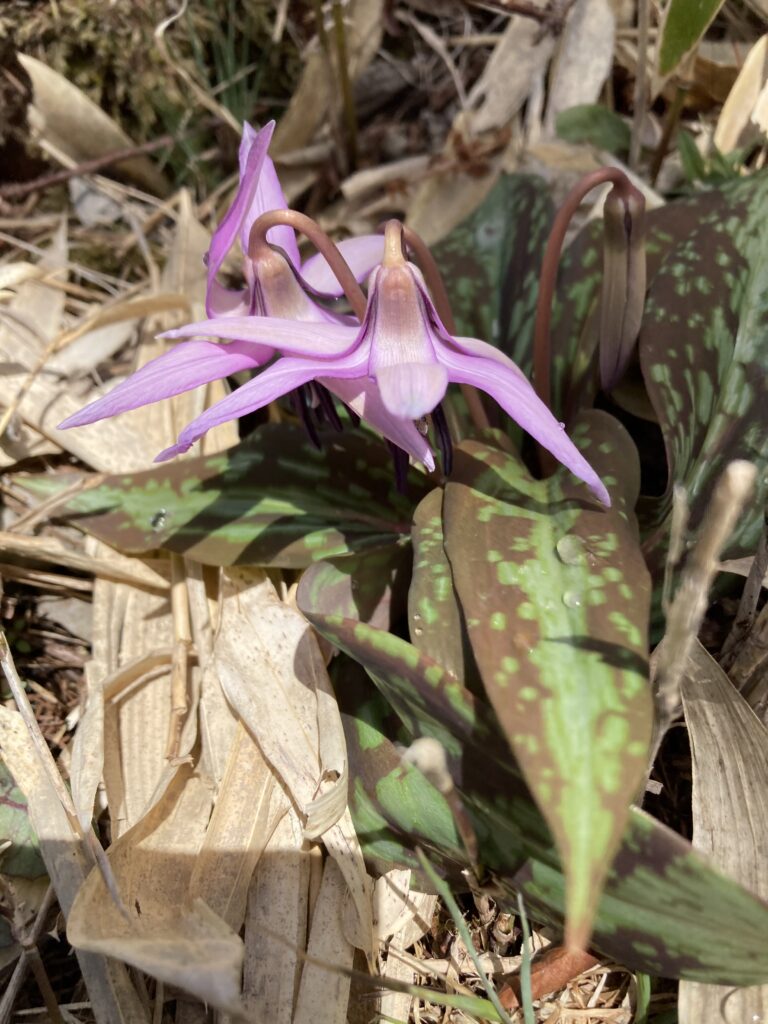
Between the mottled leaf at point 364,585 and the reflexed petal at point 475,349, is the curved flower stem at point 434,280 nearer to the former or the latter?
the reflexed petal at point 475,349

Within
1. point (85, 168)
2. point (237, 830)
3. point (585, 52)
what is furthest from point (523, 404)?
point (85, 168)

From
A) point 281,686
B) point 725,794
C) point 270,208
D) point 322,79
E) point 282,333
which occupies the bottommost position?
point 725,794

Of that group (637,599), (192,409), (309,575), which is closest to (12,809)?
(309,575)

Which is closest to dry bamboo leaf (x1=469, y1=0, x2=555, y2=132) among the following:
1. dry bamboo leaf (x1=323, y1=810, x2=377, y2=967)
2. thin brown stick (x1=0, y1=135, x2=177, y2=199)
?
thin brown stick (x1=0, y1=135, x2=177, y2=199)

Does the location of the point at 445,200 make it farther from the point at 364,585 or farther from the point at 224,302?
the point at 364,585

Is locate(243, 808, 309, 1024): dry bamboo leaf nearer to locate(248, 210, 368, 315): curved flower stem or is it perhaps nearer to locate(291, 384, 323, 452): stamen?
locate(291, 384, 323, 452): stamen

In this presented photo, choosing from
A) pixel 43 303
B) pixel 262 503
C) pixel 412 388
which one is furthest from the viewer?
pixel 43 303

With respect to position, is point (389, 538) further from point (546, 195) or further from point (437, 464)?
point (546, 195)
